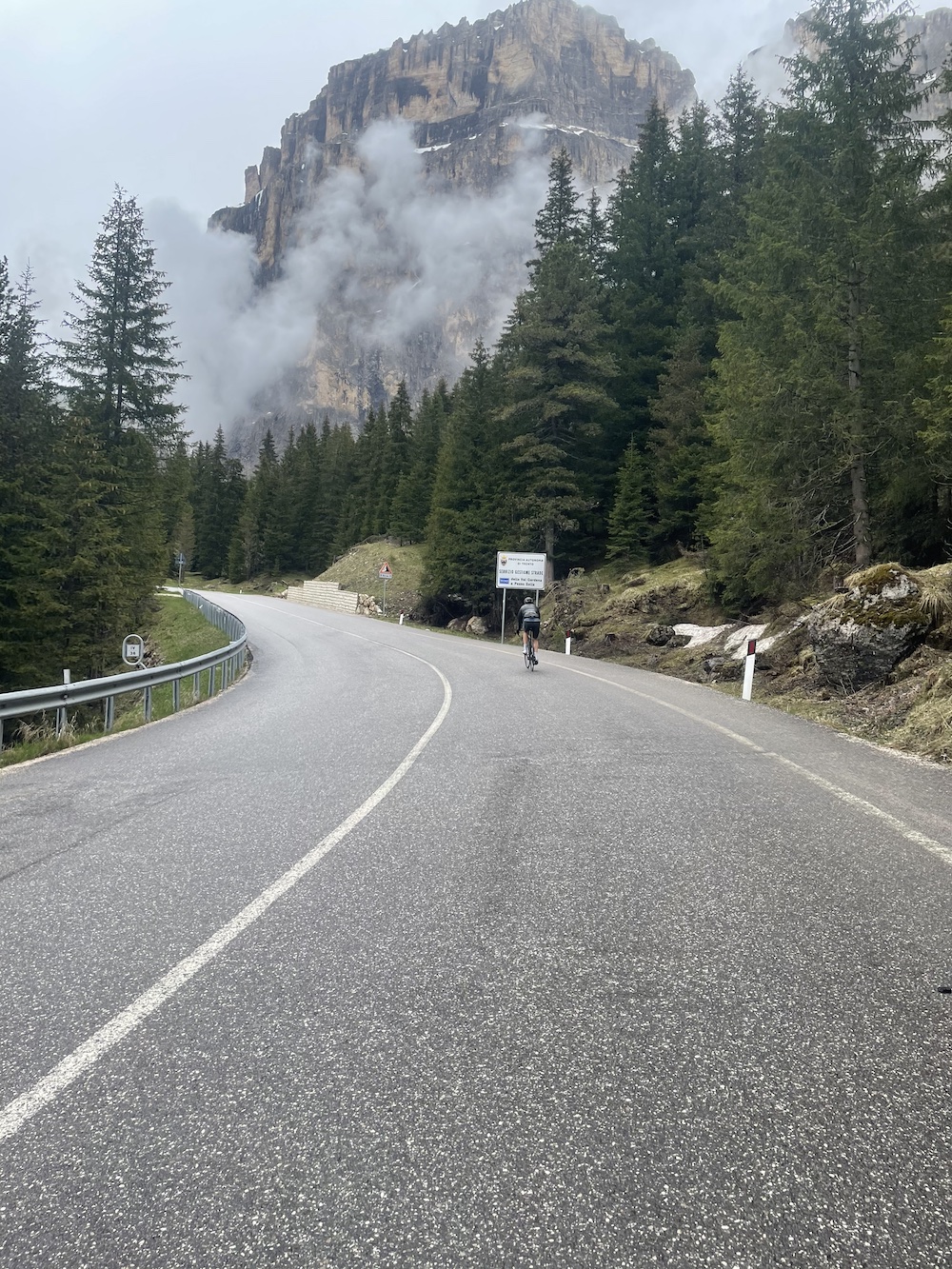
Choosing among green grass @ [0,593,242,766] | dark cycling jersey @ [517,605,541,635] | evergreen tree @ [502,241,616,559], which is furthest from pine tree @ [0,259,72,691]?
evergreen tree @ [502,241,616,559]

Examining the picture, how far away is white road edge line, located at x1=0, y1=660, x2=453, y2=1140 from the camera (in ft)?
7.39

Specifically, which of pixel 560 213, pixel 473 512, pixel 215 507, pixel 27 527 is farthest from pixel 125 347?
pixel 215 507

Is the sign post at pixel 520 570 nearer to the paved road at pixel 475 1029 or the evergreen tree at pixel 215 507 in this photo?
the paved road at pixel 475 1029

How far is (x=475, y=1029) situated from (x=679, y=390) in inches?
1218

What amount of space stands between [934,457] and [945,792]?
1055 cm

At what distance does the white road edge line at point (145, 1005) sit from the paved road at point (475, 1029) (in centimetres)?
1

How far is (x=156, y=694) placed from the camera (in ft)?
58.7

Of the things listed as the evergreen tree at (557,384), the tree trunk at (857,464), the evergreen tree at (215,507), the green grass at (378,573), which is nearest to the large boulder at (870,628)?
the tree trunk at (857,464)

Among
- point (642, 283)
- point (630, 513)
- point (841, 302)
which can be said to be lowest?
point (630, 513)

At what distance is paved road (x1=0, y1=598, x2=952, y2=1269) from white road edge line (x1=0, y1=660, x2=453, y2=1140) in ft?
0.04

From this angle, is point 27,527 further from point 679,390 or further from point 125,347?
point 679,390

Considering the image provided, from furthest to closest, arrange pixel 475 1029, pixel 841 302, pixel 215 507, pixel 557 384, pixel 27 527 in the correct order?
pixel 215 507 < pixel 557 384 < pixel 27 527 < pixel 841 302 < pixel 475 1029

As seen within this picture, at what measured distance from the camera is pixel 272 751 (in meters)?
8.30

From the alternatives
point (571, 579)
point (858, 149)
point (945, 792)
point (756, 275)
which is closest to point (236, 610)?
point (571, 579)
